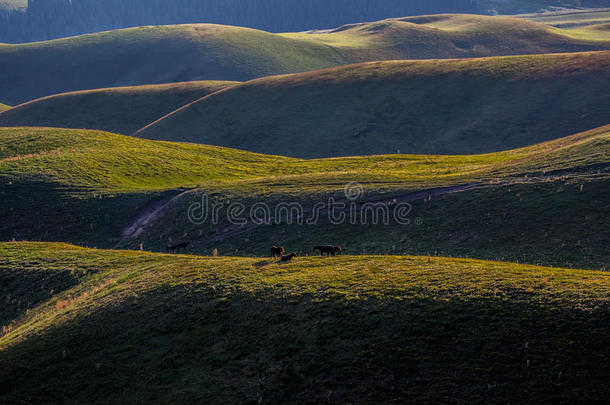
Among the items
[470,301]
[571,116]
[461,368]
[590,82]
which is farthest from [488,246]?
[590,82]

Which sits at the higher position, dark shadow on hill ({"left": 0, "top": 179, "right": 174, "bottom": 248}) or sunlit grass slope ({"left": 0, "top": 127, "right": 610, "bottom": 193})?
sunlit grass slope ({"left": 0, "top": 127, "right": 610, "bottom": 193})

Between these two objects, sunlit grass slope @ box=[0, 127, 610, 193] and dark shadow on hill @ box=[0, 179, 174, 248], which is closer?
dark shadow on hill @ box=[0, 179, 174, 248]

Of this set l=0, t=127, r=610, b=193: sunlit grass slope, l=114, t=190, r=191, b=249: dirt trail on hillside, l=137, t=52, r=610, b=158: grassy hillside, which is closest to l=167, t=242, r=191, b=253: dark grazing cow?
l=114, t=190, r=191, b=249: dirt trail on hillside

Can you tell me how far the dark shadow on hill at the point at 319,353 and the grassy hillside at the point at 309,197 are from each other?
17.2 meters

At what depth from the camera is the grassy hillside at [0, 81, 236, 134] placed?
15862 cm

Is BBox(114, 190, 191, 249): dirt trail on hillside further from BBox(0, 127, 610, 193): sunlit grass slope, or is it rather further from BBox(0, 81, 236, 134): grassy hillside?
BBox(0, 81, 236, 134): grassy hillside

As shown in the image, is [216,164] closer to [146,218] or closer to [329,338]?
[146,218]

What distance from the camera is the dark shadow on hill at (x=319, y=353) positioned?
62.4 feet

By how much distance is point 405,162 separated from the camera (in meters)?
77.8

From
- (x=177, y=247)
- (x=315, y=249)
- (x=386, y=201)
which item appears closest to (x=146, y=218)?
(x=177, y=247)

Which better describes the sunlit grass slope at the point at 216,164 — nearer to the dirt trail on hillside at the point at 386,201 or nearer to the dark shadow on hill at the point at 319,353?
the dirt trail on hillside at the point at 386,201

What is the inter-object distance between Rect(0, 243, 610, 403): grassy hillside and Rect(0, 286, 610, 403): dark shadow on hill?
0.06m

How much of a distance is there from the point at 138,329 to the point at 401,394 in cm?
1397

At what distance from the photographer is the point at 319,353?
21.6 meters
